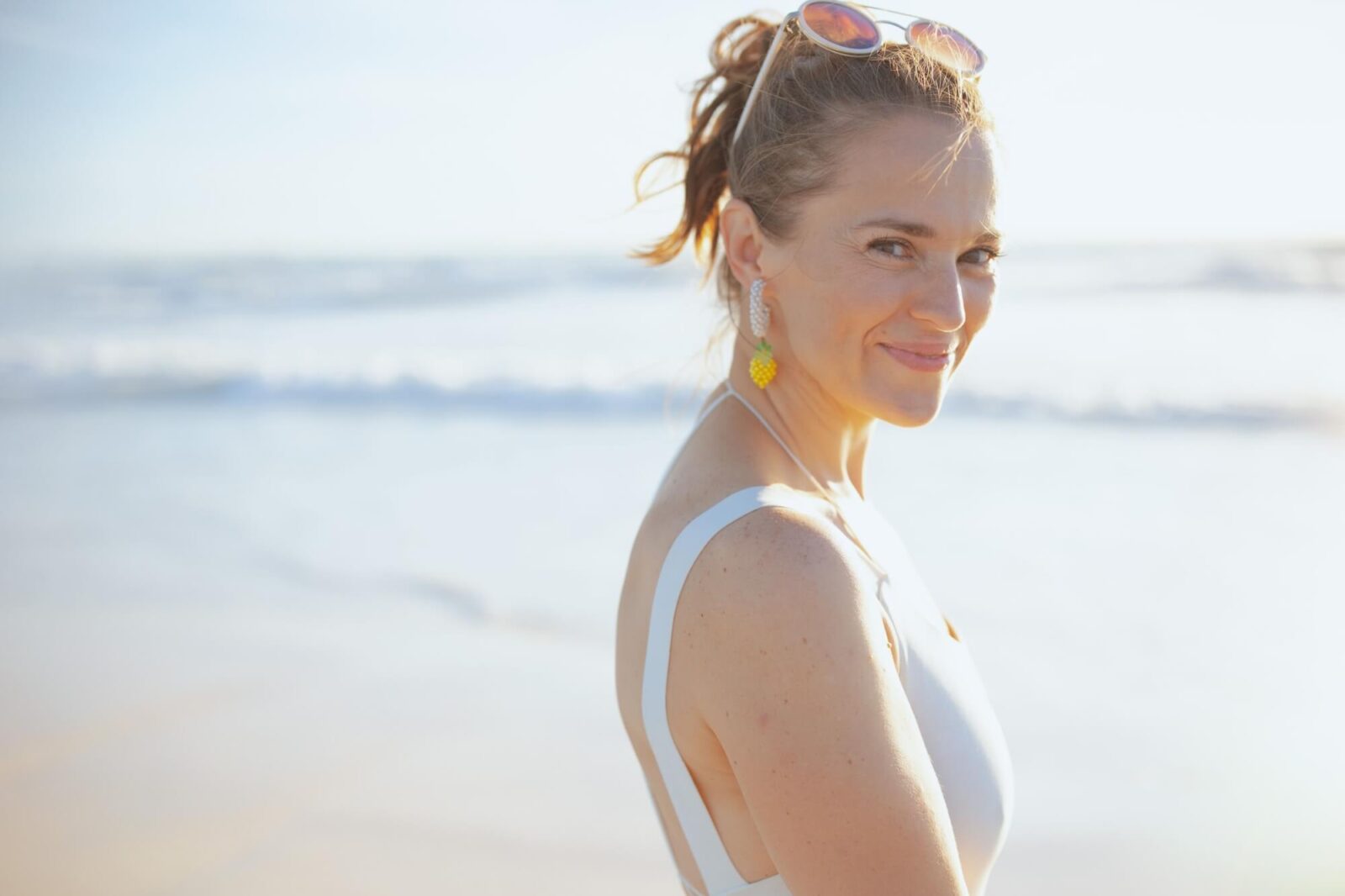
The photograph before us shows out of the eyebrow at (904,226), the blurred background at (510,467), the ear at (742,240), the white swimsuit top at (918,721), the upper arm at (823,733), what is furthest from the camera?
the blurred background at (510,467)

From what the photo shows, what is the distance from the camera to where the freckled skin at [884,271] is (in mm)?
1840

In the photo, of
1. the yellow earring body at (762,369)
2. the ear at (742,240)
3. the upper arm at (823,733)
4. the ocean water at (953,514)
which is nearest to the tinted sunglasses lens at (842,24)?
the ear at (742,240)

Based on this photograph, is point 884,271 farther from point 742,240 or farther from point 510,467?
point 510,467

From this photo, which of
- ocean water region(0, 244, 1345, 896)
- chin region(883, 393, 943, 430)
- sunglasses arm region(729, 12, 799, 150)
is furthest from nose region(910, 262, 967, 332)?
ocean water region(0, 244, 1345, 896)

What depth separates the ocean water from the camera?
14.4 ft

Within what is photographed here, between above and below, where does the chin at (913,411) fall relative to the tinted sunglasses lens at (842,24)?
below

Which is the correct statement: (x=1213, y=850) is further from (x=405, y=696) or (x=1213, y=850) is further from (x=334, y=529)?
(x=334, y=529)

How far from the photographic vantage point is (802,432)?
2.05 m

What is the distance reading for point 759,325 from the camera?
204cm

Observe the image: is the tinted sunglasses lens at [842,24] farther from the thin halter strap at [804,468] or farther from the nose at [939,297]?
the thin halter strap at [804,468]

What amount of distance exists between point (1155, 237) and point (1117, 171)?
1.86m

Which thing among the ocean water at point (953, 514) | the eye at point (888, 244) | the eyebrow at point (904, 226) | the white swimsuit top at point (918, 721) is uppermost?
the eyebrow at point (904, 226)

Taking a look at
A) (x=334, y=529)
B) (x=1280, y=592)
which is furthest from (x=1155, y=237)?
(x=334, y=529)

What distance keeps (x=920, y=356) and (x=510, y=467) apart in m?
6.56
